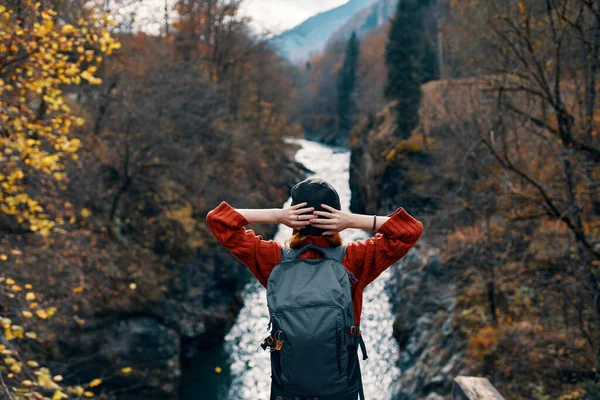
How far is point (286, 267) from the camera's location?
2.48 metres

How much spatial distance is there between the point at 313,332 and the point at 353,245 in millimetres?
536

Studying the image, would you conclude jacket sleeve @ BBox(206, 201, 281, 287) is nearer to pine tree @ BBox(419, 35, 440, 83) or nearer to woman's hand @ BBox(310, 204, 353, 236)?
woman's hand @ BBox(310, 204, 353, 236)

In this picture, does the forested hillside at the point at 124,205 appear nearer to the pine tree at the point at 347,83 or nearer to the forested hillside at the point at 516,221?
the forested hillside at the point at 516,221

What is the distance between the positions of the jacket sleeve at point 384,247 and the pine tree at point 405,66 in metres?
24.1

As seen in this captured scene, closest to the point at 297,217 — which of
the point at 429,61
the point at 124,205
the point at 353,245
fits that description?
the point at 353,245

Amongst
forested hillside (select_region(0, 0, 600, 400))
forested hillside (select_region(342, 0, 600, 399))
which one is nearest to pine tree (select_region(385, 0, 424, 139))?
forested hillside (select_region(0, 0, 600, 400))

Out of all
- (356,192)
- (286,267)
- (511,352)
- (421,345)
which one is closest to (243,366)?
(421,345)

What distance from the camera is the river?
13.2 m

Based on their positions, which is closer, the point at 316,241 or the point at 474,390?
the point at 316,241

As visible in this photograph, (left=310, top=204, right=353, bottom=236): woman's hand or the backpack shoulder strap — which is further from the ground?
(left=310, top=204, right=353, bottom=236): woman's hand

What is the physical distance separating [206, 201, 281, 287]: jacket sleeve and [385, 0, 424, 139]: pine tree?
2416cm

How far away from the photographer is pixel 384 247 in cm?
254

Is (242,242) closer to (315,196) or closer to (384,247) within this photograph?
(315,196)

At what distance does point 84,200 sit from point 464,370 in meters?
10.5
